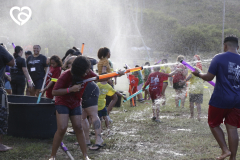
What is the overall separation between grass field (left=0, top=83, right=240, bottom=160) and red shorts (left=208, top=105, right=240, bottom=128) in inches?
25.1

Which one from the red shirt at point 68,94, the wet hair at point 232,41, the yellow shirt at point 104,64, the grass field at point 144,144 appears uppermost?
the wet hair at point 232,41

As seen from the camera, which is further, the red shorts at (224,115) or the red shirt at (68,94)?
the red shorts at (224,115)

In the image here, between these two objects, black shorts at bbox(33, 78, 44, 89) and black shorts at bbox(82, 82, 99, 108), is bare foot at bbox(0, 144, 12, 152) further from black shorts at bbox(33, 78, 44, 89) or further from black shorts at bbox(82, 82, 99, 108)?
black shorts at bbox(33, 78, 44, 89)

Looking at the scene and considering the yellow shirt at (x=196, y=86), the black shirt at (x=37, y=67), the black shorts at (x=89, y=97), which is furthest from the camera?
the black shirt at (x=37, y=67)

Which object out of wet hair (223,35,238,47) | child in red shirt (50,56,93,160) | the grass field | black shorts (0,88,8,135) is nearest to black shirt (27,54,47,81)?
the grass field

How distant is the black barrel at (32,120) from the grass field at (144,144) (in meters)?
0.14

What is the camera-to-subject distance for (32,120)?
4.71m

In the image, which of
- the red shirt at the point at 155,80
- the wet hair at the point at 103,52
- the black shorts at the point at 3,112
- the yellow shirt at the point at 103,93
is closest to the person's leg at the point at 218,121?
the yellow shirt at the point at 103,93

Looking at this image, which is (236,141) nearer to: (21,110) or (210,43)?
(21,110)

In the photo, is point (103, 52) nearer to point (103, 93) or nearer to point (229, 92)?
point (103, 93)

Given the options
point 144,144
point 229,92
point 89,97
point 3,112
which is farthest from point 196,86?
point 3,112

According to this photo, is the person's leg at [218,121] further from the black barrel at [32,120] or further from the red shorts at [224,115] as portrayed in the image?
the black barrel at [32,120]

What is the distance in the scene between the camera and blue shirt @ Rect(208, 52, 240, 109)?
356 cm

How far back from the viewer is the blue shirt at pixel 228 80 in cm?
356
